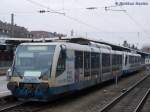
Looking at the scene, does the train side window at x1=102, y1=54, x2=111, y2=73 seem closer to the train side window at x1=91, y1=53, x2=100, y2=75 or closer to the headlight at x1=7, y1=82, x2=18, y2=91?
the train side window at x1=91, y1=53, x2=100, y2=75

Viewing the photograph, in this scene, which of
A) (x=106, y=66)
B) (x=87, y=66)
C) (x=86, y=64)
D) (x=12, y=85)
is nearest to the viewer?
(x=12, y=85)

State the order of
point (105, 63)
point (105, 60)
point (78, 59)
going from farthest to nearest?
1. point (105, 60)
2. point (105, 63)
3. point (78, 59)

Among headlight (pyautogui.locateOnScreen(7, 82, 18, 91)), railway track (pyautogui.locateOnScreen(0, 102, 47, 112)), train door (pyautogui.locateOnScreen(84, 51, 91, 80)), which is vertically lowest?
railway track (pyautogui.locateOnScreen(0, 102, 47, 112))

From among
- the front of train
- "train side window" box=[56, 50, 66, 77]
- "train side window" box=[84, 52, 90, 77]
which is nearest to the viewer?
the front of train

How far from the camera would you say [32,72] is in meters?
17.3

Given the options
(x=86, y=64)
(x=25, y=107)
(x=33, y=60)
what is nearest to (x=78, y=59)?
(x=86, y=64)

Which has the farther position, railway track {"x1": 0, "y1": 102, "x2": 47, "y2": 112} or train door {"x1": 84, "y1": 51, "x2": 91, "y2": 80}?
train door {"x1": 84, "y1": 51, "x2": 91, "y2": 80}

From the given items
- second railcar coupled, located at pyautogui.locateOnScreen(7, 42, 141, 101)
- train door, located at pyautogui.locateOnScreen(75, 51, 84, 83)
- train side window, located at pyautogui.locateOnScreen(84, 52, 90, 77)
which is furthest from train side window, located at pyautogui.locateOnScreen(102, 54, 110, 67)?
second railcar coupled, located at pyautogui.locateOnScreen(7, 42, 141, 101)

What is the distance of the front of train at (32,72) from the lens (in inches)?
661

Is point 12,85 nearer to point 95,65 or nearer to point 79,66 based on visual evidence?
point 79,66

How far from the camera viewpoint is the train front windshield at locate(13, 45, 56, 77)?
56.6 feet

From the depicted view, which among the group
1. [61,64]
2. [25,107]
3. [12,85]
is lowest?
[25,107]

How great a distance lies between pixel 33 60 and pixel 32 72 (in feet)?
2.25

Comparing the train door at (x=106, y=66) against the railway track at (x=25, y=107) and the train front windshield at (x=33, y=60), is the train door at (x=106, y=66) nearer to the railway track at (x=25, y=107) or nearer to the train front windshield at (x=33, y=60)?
the railway track at (x=25, y=107)
